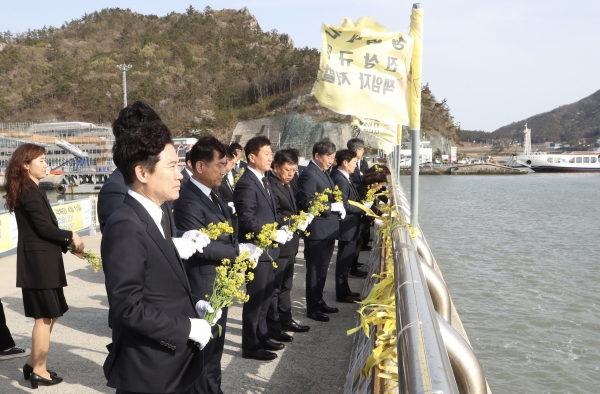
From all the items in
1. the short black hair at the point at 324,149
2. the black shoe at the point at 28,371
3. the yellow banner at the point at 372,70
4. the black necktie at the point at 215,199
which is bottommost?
the black shoe at the point at 28,371

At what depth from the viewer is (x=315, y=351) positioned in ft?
16.8

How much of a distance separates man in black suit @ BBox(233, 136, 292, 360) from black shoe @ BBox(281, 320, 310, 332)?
0.61 m

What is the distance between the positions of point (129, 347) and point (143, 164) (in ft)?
2.62

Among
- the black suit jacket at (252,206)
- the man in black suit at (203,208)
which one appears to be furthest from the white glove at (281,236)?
the man in black suit at (203,208)

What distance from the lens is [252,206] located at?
15.9 ft

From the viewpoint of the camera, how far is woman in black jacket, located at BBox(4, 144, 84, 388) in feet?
13.8

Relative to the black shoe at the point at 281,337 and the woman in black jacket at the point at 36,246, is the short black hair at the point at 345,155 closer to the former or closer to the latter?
the black shoe at the point at 281,337

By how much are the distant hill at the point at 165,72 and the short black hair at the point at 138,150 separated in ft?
286

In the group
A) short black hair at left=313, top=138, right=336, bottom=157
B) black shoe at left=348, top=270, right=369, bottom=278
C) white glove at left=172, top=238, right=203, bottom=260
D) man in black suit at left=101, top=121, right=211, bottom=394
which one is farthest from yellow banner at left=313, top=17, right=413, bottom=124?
black shoe at left=348, top=270, right=369, bottom=278

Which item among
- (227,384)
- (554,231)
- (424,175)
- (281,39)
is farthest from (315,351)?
(281,39)

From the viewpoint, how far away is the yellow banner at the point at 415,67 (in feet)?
11.9

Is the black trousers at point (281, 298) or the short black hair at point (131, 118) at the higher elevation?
the short black hair at point (131, 118)

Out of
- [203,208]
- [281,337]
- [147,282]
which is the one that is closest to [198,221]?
[203,208]

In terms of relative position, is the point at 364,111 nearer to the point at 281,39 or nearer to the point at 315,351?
the point at 315,351
